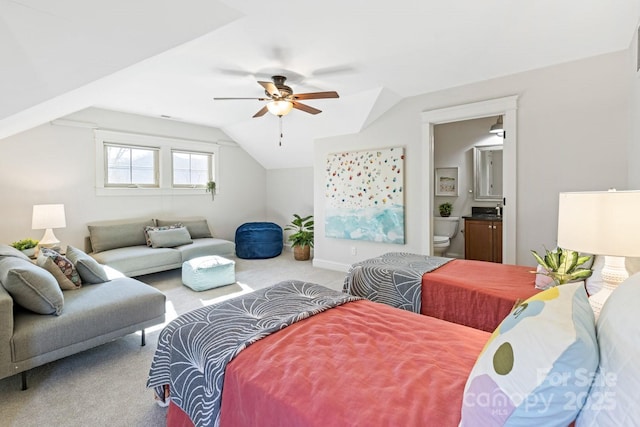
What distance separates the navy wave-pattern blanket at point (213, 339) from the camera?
1.27m

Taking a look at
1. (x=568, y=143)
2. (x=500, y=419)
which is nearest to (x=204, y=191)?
(x=568, y=143)

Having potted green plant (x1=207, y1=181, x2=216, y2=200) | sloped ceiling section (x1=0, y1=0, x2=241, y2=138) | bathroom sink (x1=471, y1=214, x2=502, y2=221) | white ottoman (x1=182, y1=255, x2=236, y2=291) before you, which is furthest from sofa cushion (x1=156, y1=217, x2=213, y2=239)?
bathroom sink (x1=471, y1=214, x2=502, y2=221)

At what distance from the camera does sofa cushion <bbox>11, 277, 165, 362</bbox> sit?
1.95 metres

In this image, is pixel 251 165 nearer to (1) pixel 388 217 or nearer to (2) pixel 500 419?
(1) pixel 388 217

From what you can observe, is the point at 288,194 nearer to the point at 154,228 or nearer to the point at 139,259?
the point at 154,228

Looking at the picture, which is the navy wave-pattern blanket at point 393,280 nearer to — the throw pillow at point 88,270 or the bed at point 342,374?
the bed at point 342,374

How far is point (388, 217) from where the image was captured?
13.9ft

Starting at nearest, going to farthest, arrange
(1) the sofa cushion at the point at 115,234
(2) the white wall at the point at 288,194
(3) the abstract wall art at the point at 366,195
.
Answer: (3) the abstract wall art at the point at 366,195, (1) the sofa cushion at the point at 115,234, (2) the white wall at the point at 288,194

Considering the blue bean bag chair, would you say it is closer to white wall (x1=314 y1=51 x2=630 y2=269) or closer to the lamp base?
white wall (x1=314 y1=51 x2=630 y2=269)

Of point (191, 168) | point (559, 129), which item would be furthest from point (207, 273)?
point (559, 129)

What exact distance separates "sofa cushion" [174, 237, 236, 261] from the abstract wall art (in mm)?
1625

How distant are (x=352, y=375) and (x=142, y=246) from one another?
14.7 feet

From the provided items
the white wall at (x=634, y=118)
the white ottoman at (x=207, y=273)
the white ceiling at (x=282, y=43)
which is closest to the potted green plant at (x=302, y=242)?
the white ottoman at (x=207, y=273)

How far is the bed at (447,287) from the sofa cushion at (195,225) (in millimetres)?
3403
